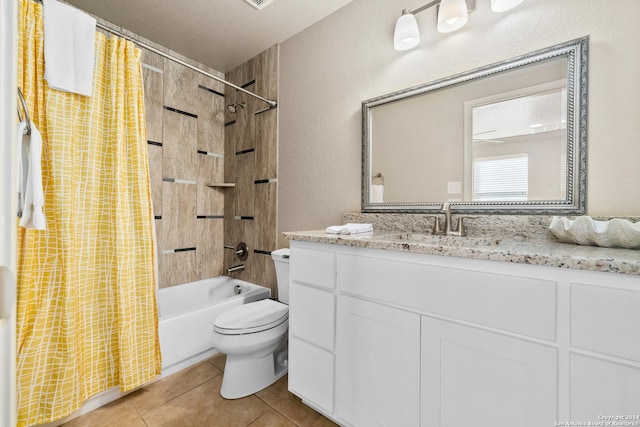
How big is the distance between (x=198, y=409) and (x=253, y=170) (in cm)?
180

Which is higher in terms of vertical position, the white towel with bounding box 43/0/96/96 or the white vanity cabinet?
the white towel with bounding box 43/0/96/96

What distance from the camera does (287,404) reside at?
5.03ft

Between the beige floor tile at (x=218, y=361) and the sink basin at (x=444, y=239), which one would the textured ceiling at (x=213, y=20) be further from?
the beige floor tile at (x=218, y=361)

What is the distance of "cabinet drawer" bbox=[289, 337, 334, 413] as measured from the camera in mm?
1340

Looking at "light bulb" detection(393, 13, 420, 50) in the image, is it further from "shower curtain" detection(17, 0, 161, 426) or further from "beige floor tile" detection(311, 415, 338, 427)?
"beige floor tile" detection(311, 415, 338, 427)

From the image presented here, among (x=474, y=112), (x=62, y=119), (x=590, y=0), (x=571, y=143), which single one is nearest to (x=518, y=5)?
(x=590, y=0)

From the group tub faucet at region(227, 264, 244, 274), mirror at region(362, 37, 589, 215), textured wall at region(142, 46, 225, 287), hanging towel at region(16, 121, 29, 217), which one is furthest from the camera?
tub faucet at region(227, 264, 244, 274)

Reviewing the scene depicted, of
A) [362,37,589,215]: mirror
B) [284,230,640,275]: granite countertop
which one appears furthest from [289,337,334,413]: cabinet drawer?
[362,37,589,215]: mirror

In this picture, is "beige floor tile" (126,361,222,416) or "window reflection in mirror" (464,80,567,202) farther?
"beige floor tile" (126,361,222,416)

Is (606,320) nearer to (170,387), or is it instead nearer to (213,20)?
(170,387)

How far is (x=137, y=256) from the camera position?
Answer: 1.62 metres

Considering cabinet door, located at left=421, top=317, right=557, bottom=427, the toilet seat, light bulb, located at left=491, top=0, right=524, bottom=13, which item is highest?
light bulb, located at left=491, top=0, right=524, bottom=13

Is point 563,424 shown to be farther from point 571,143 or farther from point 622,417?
point 571,143

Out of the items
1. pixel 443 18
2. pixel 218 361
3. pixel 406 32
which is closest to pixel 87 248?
pixel 218 361
